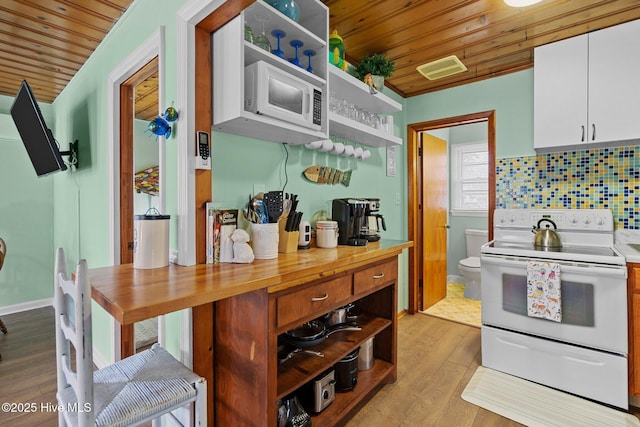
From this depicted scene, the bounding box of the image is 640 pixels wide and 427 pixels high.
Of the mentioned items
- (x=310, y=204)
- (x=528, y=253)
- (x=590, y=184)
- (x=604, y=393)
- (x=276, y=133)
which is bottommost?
(x=604, y=393)

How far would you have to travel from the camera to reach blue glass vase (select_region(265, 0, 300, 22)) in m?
1.59

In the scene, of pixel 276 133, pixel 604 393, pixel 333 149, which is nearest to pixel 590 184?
pixel 604 393

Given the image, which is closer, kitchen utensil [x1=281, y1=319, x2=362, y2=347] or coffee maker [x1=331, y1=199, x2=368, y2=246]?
kitchen utensil [x1=281, y1=319, x2=362, y2=347]

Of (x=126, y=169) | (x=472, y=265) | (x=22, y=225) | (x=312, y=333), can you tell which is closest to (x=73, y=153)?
(x=126, y=169)

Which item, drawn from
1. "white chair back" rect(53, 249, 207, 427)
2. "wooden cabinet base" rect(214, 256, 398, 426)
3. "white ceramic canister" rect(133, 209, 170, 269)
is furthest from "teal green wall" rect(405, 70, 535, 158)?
"white chair back" rect(53, 249, 207, 427)

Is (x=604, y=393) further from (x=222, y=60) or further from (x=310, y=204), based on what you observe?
(x=222, y=60)

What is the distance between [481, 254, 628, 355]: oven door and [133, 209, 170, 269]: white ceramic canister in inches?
85.4

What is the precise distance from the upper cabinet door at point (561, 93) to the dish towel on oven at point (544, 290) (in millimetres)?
987

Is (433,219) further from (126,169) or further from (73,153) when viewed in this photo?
(73,153)

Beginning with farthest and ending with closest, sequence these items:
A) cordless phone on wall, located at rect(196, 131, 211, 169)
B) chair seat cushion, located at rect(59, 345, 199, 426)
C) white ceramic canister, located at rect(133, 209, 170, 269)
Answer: cordless phone on wall, located at rect(196, 131, 211, 169) → white ceramic canister, located at rect(133, 209, 170, 269) → chair seat cushion, located at rect(59, 345, 199, 426)

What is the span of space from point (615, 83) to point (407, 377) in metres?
2.50

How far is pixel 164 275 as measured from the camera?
1.25 m

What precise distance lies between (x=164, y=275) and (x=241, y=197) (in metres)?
0.62

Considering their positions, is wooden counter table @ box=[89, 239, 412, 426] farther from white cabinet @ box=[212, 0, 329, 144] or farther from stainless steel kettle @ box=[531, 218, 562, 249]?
stainless steel kettle @ box=[531, 218, 562, 249]
